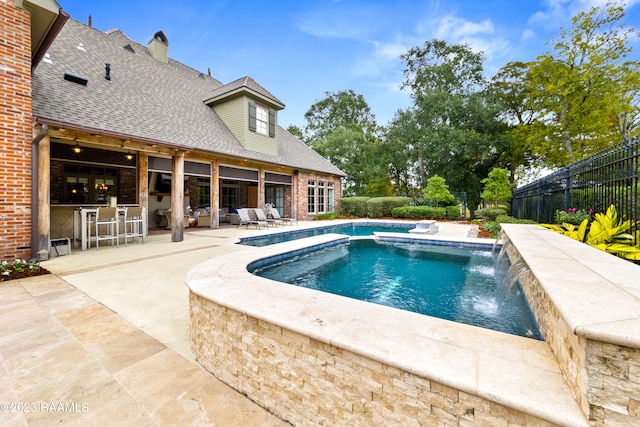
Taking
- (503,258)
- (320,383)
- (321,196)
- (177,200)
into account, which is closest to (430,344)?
(320,383)

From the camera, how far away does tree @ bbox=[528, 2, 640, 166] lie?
15031 mm

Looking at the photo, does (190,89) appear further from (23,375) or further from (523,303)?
(523,303)

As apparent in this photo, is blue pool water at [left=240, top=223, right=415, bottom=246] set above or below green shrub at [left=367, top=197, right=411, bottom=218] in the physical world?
below

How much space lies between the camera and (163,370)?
202 centimetres

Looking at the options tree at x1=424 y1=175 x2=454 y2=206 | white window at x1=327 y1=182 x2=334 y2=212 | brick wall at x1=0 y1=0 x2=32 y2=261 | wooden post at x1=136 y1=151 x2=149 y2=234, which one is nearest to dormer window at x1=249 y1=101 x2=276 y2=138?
wooden post at x1=136 y1=151 x2=149 y2=234

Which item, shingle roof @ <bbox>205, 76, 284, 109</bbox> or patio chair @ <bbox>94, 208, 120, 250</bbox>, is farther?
shingle roof @ <bbox>205, 76, 284, 109</bbox>

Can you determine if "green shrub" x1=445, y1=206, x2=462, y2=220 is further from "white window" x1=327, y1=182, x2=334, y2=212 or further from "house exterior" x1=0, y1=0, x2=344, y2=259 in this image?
"house exterior" x1=0, y1=0, x2=344, y2=259

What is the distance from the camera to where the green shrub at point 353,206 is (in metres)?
16.5

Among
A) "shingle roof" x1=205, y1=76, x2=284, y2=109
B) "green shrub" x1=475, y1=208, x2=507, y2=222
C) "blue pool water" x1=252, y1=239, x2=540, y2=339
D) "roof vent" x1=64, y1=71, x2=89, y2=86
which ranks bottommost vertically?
"blue pool water" x1=252, y1=239, x2=540, y2=339

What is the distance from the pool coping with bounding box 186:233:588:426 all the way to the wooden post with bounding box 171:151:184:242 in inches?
224

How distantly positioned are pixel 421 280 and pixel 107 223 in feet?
24.8

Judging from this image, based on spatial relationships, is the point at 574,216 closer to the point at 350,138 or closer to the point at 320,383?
the point at 320,383

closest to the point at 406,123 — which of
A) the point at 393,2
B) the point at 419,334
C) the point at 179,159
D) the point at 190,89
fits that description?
the point at 393,2

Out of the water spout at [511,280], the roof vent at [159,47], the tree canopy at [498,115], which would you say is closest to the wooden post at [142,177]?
the roof vent at [159,47]
